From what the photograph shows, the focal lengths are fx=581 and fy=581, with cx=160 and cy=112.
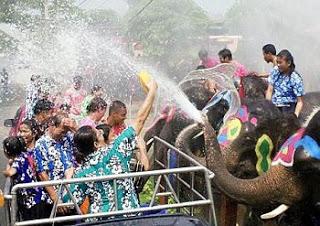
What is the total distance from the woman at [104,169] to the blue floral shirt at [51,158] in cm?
57

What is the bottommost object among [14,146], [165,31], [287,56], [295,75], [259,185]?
[259,185]

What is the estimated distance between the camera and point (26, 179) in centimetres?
396

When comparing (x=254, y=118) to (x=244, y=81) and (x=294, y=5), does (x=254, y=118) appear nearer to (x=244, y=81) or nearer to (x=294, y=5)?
(x=244, y=81)

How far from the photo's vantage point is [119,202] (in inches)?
138

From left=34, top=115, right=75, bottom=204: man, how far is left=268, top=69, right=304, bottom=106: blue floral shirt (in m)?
2.91

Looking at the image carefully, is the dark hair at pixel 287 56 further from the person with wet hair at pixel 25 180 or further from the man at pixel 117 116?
the person with wet hair at pixel 25 180

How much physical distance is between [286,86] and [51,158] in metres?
3.17

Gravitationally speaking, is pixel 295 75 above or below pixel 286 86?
above

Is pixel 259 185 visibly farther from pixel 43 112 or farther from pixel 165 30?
pixel 165 30

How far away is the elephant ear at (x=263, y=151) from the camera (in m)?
5.31

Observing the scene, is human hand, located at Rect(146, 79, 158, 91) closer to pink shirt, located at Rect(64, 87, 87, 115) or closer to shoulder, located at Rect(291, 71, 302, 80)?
shoulder, located at Rect(291, 71, 302, 80)

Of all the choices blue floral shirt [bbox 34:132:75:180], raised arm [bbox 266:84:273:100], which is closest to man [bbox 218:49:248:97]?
raised arm [bbox 266:84:273:100]

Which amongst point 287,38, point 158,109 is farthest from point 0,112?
point 158,109

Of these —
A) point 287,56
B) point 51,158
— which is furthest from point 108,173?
point 287,56
